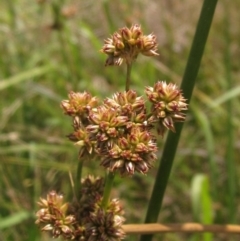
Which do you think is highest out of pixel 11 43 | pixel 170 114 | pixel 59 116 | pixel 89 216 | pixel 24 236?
pixel 11 43

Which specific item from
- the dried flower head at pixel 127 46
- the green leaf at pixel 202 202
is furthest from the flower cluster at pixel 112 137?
the green leaf at pixel 202 202

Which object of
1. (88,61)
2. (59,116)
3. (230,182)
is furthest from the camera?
(88,61)

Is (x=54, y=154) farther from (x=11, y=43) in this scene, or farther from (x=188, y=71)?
(x=188, y=71)

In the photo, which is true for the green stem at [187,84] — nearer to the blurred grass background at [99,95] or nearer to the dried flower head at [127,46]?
the dried flower head at [127,46]

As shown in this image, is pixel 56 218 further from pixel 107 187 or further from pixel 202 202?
pixel 202 202

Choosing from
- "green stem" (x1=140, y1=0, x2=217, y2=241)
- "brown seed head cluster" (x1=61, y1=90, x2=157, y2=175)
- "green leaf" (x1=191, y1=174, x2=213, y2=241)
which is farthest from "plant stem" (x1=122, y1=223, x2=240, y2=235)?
"green leaf" (x1=191, y1=174, x2=213, y2=241)

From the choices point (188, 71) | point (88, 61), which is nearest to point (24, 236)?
A: point (188, 71)
